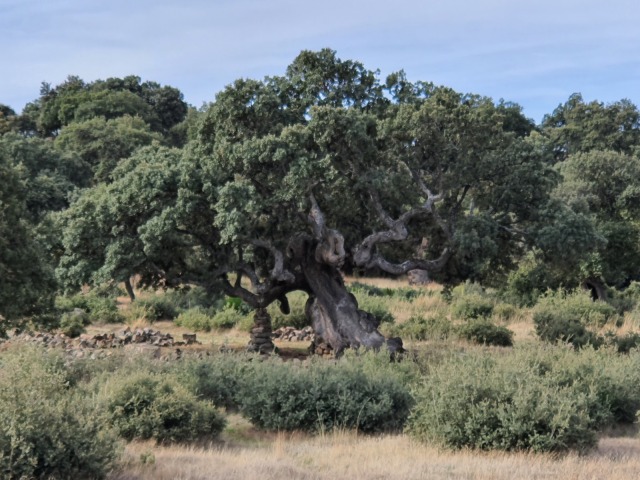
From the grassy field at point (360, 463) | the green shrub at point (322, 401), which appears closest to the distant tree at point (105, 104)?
the green shrub at point (322, 401)

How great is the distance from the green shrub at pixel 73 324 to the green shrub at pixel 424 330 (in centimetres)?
1067

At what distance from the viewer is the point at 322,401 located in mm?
10734

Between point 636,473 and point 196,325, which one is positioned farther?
point 196,325

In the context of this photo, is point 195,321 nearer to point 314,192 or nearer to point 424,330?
point 424,330

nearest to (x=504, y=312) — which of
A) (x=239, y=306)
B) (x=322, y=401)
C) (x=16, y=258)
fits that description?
(x=239, y=306)

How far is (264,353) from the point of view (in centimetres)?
1912

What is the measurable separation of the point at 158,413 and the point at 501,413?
14.2ft

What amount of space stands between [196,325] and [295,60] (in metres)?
11.3

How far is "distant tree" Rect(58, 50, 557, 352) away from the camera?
16.9 metres

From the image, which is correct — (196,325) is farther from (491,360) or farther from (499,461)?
(499,461)

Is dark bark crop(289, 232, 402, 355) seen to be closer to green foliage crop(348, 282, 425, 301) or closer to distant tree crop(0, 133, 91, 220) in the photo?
green foliage crop(348, 282, 425, 301)

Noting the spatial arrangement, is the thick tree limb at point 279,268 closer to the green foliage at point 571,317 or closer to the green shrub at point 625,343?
the green foliage at point 571,317

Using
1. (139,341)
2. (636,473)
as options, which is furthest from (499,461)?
(139,341)

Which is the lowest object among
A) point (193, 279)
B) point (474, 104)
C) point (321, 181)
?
point (193, 279)
